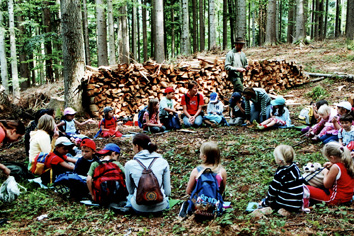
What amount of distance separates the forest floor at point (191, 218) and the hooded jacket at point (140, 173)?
137mm

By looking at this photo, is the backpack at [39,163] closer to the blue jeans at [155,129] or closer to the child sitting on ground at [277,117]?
the blue jeans at [155,129]

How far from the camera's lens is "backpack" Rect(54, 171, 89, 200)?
13.5 ft

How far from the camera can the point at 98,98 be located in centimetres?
941

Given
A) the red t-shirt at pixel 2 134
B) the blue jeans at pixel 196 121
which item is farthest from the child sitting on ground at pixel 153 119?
the red t-shirt at pixel 2 134

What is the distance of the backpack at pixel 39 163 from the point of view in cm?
450

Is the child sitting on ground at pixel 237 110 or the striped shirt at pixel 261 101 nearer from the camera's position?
the striped shirt at pixel 261 101

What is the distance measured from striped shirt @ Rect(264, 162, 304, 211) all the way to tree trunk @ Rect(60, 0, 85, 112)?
23.7ft

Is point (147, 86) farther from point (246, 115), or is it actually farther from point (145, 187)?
point (145, 187)

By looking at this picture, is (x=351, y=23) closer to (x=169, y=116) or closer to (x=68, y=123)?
(x=169, y=116)

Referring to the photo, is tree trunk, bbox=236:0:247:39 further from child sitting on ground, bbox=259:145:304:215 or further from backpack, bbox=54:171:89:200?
backpack, bbox=54:171:89:200

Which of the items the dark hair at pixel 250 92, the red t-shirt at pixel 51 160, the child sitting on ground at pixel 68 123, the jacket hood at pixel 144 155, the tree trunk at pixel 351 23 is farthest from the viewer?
the tree trunk at pixel 351 23

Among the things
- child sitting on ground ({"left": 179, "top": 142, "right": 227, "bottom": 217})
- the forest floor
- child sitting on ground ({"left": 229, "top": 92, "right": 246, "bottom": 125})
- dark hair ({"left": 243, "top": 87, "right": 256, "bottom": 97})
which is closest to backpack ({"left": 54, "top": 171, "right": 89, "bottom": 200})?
the forest floor

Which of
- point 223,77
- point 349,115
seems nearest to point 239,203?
point 349,115

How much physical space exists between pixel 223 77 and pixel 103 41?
5.61 m
